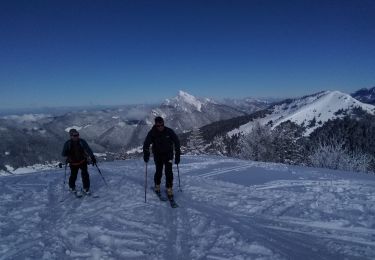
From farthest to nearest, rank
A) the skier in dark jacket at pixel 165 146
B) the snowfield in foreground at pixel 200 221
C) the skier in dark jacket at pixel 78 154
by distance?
the skier in dark jacket at pixel 78 154 → the skier in dark jacket at pixel 165 146 → the snowfield in foreground at pixel 200 221

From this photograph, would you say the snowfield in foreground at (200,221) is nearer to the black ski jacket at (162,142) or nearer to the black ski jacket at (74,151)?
the black ski jacket at (74,151)

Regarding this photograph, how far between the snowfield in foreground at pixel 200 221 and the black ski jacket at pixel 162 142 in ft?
5.38

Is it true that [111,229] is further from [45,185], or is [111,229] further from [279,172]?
[279,172]

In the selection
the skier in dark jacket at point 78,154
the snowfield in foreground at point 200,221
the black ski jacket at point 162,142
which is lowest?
the snowfield in foreground at point 200,221

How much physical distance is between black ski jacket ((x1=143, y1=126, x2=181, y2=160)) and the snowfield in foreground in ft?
5.38

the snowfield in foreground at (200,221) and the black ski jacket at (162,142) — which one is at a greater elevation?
the black ski jacket at (162,142)

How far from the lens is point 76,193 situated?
1155 cm

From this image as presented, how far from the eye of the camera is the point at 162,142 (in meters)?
10.8

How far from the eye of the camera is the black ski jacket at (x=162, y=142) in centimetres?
1073

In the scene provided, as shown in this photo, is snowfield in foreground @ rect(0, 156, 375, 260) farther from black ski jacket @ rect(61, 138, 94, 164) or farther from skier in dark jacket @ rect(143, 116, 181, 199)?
black ski jacket @ rect(61, 138, 94, 164)

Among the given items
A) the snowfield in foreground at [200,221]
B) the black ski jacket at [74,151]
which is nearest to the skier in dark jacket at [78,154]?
the black ski jacket at [74,151]

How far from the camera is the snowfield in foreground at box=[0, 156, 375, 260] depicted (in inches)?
258

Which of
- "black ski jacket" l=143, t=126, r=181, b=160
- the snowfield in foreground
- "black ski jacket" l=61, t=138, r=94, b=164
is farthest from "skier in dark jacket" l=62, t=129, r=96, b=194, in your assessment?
"black ski jacket" l=143, t=126, r=181, b=160

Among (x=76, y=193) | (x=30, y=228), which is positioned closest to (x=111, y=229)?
(x=30, y=228)
